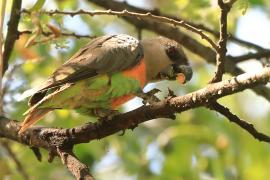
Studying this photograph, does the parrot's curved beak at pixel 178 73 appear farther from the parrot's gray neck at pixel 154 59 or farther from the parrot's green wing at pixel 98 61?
the parrot's green wing at pixel 98 61

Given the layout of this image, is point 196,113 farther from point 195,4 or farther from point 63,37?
point 63,37

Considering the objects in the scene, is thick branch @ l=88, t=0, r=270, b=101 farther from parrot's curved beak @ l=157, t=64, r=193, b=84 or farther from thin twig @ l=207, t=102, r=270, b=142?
thin twig @ l=207, t=102, r=270, b=142

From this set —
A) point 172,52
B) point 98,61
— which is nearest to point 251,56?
point 172,52

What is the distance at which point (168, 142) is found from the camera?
5.89m

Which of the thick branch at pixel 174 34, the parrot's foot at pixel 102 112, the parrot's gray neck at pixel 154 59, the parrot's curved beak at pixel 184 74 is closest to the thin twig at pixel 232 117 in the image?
the parrot's foot at pixel 102 112

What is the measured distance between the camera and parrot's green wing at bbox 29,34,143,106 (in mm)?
3434

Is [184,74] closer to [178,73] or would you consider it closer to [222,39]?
[178,73]

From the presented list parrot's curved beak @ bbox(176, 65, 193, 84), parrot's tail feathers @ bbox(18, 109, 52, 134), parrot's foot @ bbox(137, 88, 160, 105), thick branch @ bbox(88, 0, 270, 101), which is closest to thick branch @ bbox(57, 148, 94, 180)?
parrot's tail feathers @ bbox(18, 109, 52, 134)

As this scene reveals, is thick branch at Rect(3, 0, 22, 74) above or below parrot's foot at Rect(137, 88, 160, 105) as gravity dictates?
below

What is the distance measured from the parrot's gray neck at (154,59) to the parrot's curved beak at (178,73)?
4 centimetres

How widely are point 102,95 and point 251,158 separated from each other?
1938 millimetres

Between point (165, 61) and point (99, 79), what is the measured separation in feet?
2.57

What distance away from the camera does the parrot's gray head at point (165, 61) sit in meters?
4.16

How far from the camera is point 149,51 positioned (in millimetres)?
4305
